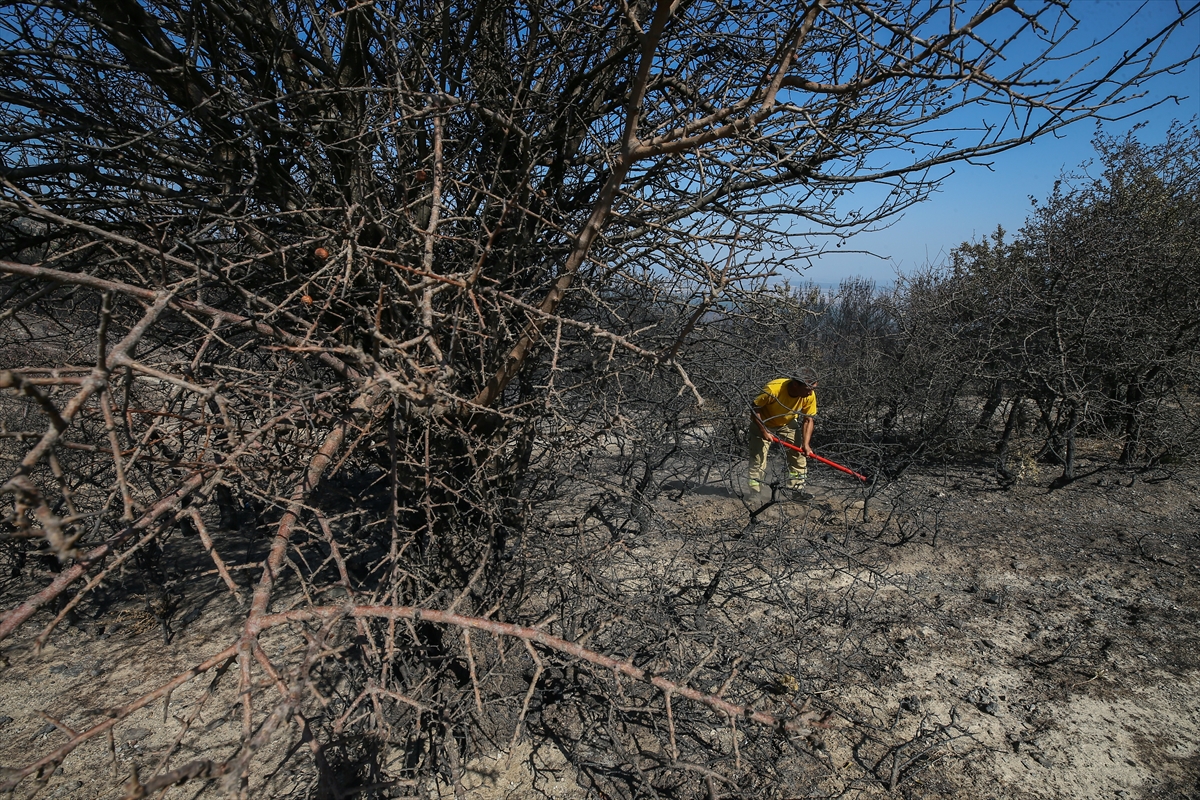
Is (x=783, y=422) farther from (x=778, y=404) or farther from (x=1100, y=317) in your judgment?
(x=1100, y=317)

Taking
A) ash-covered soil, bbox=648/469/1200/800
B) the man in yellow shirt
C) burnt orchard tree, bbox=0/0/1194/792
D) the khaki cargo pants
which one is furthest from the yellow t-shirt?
burnt orchard tree, bbox=0/0/1194/792

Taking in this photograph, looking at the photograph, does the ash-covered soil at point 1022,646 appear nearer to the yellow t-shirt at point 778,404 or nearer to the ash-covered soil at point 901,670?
the ash-covered soil at point 901,670

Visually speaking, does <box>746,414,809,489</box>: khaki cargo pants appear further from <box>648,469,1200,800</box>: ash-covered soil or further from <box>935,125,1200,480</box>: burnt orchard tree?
<box>935,125,1200,480</box>: burnt orchard tree

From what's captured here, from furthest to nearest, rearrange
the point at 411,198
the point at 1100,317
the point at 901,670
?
the point at 1100,317 < the point at 901,670 < the point at 411,198

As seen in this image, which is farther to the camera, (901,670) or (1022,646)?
(1022,646)

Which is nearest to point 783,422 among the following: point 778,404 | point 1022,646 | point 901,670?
point 778,404

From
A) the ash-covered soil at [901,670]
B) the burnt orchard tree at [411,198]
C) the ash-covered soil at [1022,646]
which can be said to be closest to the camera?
the burnt orchard tree at [411,198]

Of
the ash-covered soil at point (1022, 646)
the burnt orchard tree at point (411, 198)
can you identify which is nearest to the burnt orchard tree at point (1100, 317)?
the ash-covered soil at point (1022, 646)

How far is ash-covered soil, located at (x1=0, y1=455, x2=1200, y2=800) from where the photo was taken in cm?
307

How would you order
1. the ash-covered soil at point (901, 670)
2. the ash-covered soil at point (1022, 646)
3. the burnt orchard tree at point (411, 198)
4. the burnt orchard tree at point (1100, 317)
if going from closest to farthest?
the burnt orchard tree at point (411, 198) → the ash-covered soil at point (901, 670) → the ash-covered soil at point (1022, 646) → the burnt orchard tree at point (1100, 317)

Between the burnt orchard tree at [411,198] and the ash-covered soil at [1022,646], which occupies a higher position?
the burnt orchard tree at [411,198]

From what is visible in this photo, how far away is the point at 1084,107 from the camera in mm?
2379

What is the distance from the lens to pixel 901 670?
3953 millimetres

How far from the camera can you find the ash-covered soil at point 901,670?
307 centimetres
